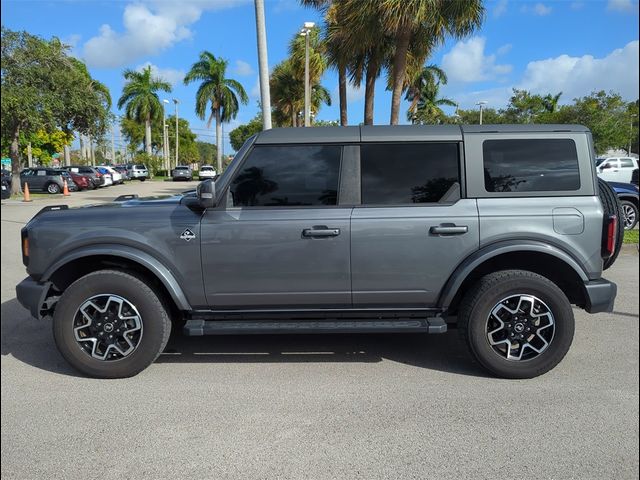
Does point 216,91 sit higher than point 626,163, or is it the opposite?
point 216,91

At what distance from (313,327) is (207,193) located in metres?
1.29

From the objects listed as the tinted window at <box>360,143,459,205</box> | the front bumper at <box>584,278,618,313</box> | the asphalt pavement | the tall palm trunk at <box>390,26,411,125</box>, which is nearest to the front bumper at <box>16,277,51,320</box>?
the asphalt pavement

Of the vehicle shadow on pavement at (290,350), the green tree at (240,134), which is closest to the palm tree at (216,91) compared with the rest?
the green tree at (240,134)

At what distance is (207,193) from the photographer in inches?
142

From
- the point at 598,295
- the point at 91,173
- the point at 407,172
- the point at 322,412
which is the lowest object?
the point at 322,412

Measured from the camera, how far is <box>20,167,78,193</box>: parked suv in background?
88.5ft

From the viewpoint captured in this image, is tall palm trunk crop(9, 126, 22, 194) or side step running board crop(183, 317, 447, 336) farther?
tall palm trunk crop(9, 126, 22, 194)

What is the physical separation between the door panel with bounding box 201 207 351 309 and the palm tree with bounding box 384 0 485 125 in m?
9.24

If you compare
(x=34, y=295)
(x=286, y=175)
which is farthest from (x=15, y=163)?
(x=286, y=175)

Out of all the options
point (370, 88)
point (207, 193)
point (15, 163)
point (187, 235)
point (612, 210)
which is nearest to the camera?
point (207, 193)

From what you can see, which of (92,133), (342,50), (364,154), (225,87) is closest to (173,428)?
(364,154)

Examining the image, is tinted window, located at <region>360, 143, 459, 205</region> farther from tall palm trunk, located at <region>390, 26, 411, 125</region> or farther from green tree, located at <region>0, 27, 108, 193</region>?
green tree, located at <region>0, 27, 108, 193</region>

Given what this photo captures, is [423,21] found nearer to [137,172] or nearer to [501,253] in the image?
[501,253]

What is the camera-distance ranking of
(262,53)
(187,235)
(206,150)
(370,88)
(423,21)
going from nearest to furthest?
(187,235) → (262,53) → (423,21) → (370,88) → (206,150)
